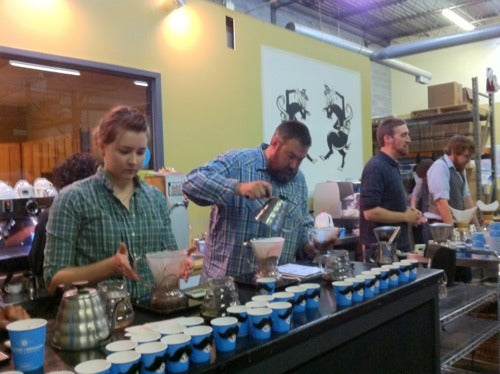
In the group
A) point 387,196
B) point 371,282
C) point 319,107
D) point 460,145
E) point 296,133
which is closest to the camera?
point 371,282

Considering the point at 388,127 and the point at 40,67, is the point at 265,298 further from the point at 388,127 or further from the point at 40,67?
the point at 40,67

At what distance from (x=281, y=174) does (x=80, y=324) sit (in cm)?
134

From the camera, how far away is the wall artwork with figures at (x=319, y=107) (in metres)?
5.32

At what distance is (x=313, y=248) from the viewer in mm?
2166

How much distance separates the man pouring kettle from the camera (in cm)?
211

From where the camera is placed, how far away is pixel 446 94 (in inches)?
308

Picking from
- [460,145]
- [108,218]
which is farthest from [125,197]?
[460,145]

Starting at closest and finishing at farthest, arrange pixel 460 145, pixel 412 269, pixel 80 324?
pixel 80 324 < pixel 412 269 < pixel 460 145

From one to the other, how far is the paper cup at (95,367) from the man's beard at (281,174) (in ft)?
4.76

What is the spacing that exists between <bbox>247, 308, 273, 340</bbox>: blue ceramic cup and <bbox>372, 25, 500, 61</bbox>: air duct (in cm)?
771

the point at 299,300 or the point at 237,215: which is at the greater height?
the point at 237,215

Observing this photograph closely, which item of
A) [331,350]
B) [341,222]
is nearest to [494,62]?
[341,222]

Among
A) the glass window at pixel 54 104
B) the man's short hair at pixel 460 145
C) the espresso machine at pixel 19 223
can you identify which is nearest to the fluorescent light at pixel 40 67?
the glass window at pixel 54 104

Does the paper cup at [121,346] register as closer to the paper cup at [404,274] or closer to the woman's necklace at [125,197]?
the woman's necklace at [125,197]
